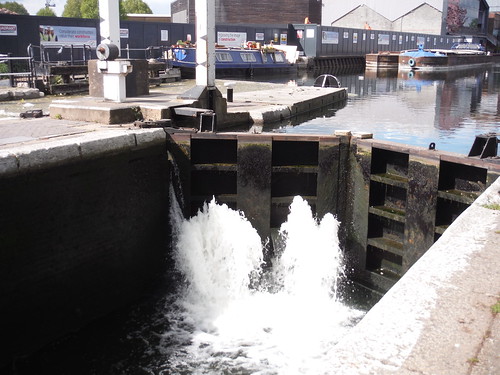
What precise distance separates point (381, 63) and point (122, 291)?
1966 inches

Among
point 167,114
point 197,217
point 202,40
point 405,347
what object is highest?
point 202,40

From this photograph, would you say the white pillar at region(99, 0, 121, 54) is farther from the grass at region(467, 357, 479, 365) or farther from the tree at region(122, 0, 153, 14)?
the tree at region(122, 0, 153, 14)

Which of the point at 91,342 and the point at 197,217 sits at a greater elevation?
the point at 197,217

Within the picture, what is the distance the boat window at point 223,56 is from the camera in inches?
1308

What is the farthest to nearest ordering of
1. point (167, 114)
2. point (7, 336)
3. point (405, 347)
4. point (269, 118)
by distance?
point (269, 118)
point (167, 114)
point (7, 336)
point (405, 347)

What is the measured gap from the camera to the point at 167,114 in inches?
392

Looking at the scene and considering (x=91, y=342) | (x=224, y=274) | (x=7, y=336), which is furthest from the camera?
(x=224, y=274)

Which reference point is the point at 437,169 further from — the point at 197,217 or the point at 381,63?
the point at 381,63

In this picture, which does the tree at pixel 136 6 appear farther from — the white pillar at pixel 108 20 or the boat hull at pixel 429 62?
the white pillar at pixel 108 20

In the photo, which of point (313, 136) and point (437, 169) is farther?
point (313, 136)

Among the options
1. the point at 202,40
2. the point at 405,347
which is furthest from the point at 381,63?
the point at 405,347

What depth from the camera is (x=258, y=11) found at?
62.6 metres

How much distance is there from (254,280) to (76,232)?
2822 millimetres

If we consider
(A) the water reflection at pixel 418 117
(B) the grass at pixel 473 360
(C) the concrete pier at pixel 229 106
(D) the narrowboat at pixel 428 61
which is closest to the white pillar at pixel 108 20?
(C) the concrete pier at pixel 229 106
